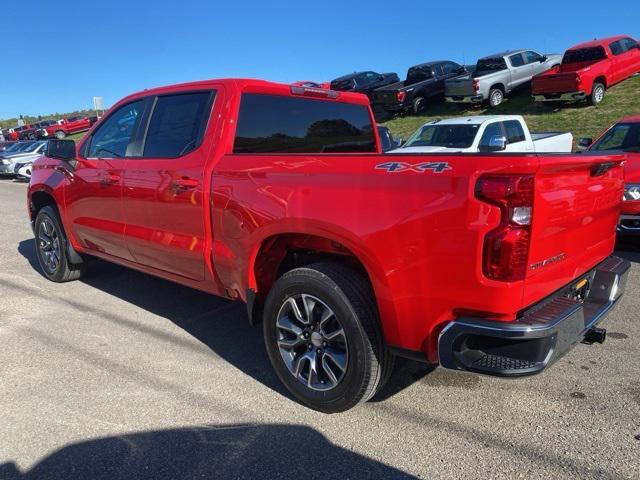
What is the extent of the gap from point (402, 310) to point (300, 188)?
0.90 meters

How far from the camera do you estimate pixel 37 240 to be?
20.3 feet

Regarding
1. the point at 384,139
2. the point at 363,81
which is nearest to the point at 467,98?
the point at 363,81

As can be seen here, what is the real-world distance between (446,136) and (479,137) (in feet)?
2.55

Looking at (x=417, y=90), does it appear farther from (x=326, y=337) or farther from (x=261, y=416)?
(x=261, y=416)

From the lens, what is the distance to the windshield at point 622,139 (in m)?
7.17

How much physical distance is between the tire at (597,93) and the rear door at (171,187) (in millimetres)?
16742

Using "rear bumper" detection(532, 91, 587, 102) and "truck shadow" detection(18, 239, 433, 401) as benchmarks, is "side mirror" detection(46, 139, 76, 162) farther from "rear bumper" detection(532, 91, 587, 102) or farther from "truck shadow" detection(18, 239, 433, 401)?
"rear bumper" detection(532, 91, 587, 102)

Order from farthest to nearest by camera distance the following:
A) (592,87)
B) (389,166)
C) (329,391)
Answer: (592,87) < (329,391) < (389,166)

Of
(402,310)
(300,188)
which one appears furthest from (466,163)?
(300,188)

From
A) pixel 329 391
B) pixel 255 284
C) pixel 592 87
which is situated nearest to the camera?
pixel 329 391

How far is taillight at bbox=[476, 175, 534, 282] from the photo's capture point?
233cm

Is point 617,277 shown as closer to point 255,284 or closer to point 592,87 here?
point 255,284

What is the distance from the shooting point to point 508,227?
92.7 inches

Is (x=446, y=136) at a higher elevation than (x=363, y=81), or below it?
below
